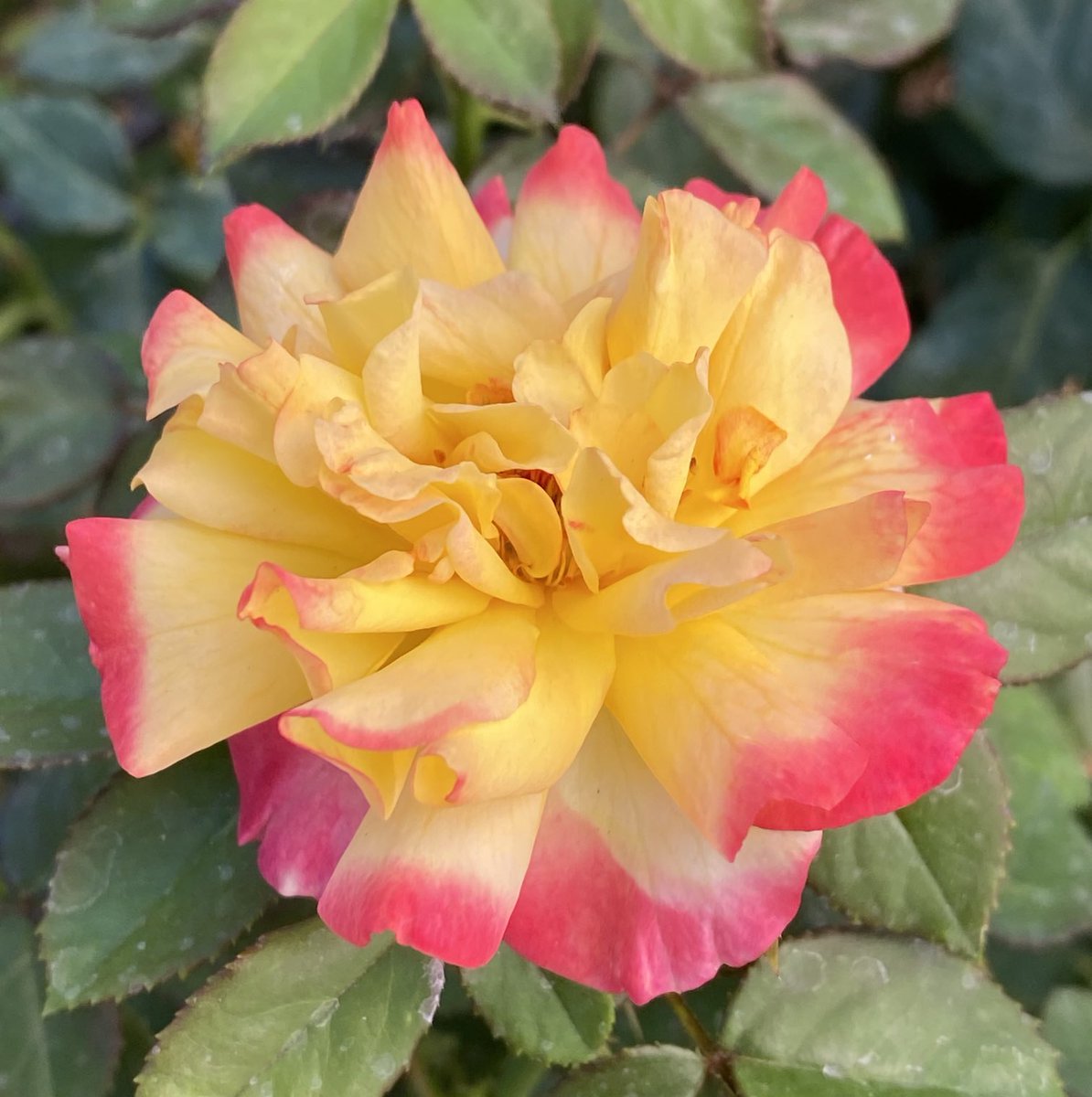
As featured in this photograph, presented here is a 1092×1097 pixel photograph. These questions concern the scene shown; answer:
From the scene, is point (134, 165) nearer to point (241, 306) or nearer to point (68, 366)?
point (68, 366)

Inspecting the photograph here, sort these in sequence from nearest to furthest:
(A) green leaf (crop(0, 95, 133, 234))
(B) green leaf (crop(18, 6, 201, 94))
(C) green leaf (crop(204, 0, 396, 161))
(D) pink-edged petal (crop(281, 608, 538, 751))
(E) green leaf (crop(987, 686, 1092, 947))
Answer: (D) pink-edged petal (crop(281, 608, 538, 751)), (C) green leaf (crop(204, 0, 396, 161)), (E) green leaf (crop(987, 686, 1092, 947)), (B) green leaf (crop(18, 6, 201, 94)), (A) green leaf (crop(0, 95, 133, 234))

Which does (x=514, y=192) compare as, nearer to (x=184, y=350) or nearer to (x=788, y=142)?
(x=788, y=142)

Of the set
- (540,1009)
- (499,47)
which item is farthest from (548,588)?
(499,47)

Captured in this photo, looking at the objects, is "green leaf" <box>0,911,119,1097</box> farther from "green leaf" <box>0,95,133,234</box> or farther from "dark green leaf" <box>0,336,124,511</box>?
"green leaf" <box>0,95,133,234</box>

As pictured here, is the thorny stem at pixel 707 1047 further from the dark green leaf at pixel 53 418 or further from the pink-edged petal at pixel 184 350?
the dark green leaf at pixel 53 418

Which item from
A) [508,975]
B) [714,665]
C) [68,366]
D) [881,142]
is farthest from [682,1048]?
[881,142]

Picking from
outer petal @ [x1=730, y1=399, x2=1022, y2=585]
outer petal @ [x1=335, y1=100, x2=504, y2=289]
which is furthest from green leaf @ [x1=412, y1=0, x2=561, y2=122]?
outer petal @ [x1=730, y1=399, x2=1022, y2=585]
